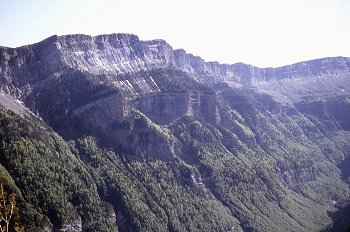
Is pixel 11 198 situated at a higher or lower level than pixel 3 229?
higher

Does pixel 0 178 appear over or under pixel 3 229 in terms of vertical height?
over

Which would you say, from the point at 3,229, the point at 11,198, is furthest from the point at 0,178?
the point at 3,229

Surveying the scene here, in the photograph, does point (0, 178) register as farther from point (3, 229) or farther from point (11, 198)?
point (3, 229)
